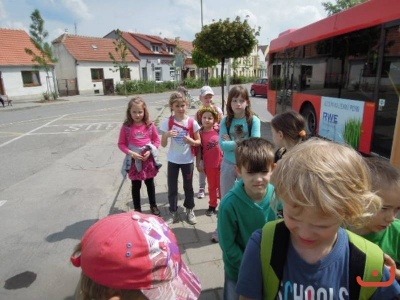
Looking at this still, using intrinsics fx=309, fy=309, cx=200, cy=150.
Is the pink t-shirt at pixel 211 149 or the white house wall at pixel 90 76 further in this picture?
the white house wall at pixel 90 76

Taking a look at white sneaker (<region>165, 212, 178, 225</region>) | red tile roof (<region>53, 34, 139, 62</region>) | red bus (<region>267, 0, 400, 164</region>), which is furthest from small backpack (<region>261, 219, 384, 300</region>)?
red tile roof (<region>53, 34, 139, 62</region>)

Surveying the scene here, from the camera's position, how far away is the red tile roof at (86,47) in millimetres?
35500

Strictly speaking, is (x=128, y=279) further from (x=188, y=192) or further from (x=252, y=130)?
(x=188, y=192)

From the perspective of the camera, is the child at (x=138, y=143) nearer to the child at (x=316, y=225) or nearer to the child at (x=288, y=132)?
the child at (x=288, y=132)

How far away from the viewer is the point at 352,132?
6.44 meters

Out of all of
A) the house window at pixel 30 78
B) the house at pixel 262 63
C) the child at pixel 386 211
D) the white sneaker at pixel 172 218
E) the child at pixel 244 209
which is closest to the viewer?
the child at pixel 386 211

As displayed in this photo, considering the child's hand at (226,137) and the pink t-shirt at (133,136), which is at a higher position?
the child's hand at (226,137)

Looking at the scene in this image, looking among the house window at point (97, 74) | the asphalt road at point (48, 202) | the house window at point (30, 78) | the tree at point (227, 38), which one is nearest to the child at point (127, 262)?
the asphalt road at point (48, 202)

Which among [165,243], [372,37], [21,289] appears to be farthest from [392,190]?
[372,37]

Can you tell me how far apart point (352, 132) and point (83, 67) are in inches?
1344

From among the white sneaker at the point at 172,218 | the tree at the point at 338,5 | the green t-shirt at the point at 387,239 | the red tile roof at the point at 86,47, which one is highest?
the tree at the point at 338,5

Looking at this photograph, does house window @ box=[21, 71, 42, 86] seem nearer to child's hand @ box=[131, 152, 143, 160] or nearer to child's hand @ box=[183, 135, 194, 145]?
child's hand @ box=[131, 152, 143, 160]

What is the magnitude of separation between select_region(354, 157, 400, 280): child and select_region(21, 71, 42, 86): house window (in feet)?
105

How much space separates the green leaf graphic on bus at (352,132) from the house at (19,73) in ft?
90.5
